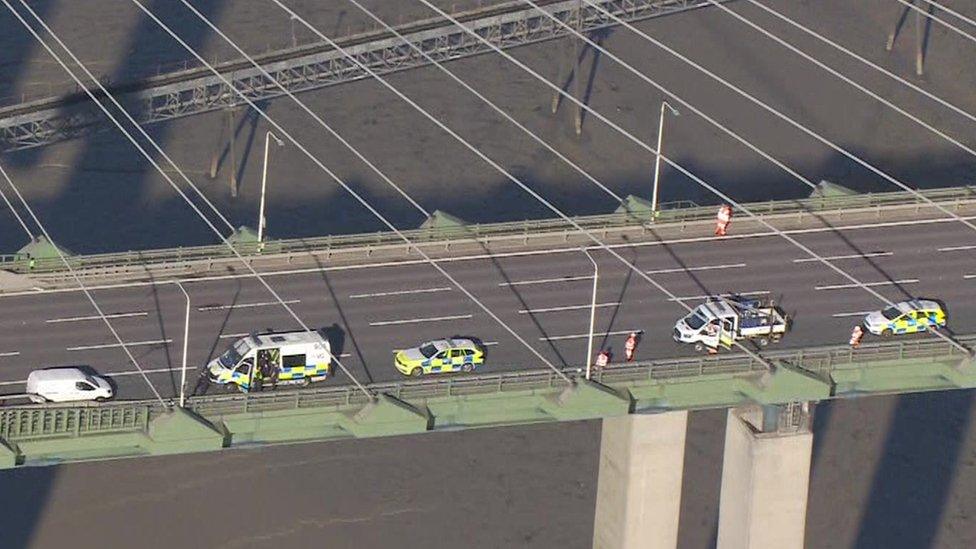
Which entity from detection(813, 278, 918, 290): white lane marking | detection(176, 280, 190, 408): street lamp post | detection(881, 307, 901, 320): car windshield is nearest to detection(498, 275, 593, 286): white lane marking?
detection(813, 278, 918, 290): white lane marking

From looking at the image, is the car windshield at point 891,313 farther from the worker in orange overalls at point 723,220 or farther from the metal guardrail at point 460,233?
the metal guardrail at point 460,233

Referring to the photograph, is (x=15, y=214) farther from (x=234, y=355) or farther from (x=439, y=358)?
(x=439, y=358)

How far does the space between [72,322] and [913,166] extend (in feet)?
182

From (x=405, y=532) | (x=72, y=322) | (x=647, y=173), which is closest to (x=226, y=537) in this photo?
(x=405, y=532)

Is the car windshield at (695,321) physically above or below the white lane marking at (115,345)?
above

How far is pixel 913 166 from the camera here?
148 meters

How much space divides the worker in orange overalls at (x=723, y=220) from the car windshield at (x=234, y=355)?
Result: 20983 mm

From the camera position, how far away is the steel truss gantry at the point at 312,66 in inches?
5586

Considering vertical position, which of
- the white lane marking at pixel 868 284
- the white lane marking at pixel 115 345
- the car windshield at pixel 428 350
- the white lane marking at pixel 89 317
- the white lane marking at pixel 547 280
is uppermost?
the white lane marking at pixel 868 284

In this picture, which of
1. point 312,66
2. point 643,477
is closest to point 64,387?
point 643,477

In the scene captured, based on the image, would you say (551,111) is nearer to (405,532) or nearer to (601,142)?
(601,142)

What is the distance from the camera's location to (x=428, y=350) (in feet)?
339

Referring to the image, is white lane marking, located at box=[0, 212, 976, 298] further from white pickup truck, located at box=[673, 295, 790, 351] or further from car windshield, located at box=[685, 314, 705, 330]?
car windshield, located at box=[685, 314, 705, 330]

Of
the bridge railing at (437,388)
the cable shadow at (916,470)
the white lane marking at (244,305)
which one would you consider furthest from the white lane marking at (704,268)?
the cable shadow at (916,470)
